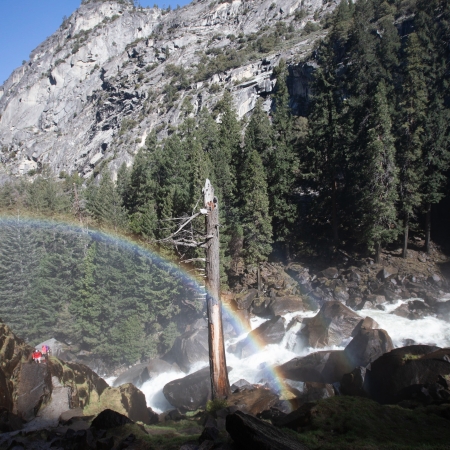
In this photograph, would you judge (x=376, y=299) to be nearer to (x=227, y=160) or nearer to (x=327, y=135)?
(x=327, y=135)

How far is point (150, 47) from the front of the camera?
155 m

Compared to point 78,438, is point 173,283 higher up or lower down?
higher up

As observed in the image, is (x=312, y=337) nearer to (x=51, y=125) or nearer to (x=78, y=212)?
(x=78, y=212)

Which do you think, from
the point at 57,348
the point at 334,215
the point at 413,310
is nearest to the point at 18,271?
the point at 57,348

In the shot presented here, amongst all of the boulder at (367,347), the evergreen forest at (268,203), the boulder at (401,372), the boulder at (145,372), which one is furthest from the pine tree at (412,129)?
the boulder at (145,372)

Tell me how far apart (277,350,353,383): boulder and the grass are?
7113mm

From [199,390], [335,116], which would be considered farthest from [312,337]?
[335,116]

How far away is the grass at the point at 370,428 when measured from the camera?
660 cm

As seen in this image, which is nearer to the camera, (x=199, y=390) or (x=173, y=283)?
(x=199, y=390)

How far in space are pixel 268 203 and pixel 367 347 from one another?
16.4 m

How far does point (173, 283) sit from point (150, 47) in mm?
156275

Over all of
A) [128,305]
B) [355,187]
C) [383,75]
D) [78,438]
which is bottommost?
[78,438]

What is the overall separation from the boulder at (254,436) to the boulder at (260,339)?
661 inches

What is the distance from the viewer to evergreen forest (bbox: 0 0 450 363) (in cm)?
2714
